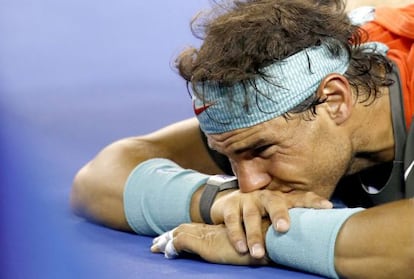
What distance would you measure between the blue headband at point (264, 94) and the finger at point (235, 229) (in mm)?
135

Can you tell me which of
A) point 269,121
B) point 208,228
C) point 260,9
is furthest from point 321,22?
point 208,228

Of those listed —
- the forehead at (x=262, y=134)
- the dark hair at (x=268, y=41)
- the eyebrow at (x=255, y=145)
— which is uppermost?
the dark hair at (x=268, y=41)

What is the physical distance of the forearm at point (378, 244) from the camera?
1.19 m

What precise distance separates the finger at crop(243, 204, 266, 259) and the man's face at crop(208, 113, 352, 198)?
3.2 inches

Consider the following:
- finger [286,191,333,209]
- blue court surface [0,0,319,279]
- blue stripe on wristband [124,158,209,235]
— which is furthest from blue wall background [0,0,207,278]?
finger [286,191,333,209]

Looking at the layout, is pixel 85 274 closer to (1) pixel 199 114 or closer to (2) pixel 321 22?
(1) pixel 199 114

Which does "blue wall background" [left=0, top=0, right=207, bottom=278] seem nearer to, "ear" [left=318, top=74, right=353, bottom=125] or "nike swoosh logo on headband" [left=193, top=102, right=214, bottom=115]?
"nike swoosh logo on headband" [left=193, top=102, right=214, bottom=115]

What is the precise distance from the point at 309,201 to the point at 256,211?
0.09 meters

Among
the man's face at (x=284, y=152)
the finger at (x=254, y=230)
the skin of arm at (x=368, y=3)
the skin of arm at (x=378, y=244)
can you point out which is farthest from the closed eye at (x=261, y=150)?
the skin of arm at (x=368, y=3)

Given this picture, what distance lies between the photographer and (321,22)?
1.52 m

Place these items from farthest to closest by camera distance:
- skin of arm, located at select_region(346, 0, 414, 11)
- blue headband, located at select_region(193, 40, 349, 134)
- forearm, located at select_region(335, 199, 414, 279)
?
skin of arm, located at select_region(346, 0, 414, 11)
blue headband, located at select_region(193, 40, 349, 134)
forearm, located at select_region(335, 199, 414, 279)

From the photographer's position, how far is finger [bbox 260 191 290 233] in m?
1.31

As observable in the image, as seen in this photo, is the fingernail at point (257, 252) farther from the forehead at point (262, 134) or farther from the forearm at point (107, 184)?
the forearm at point (107, 184)

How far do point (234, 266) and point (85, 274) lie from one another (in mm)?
238
